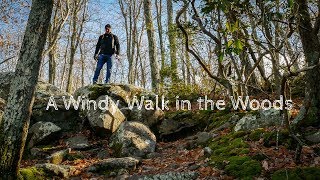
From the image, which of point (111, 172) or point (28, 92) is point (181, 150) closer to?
point (111, 172)

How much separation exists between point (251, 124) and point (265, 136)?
1390 mm

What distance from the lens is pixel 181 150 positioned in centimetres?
846

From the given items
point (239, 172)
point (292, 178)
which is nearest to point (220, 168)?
point (239, 172)

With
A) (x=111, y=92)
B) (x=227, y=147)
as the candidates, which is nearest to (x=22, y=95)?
(x=227, y=147)

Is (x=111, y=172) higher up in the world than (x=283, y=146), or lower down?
lower down

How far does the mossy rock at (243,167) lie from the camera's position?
5.54 metres

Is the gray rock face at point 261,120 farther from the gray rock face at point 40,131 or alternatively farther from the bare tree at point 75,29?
the bare tree at point 75,29

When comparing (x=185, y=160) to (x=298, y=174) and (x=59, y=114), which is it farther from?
(x=59, y=114)

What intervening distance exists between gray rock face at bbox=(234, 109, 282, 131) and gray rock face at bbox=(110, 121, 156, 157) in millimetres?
2336

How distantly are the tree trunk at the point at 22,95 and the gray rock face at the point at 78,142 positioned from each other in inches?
126

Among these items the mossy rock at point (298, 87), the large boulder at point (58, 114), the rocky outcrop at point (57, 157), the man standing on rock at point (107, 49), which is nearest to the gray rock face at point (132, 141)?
the rocky outcrop at point (57, 157)

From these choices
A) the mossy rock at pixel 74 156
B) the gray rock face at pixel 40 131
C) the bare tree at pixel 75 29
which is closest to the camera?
the mossy rock at pixel 74 156

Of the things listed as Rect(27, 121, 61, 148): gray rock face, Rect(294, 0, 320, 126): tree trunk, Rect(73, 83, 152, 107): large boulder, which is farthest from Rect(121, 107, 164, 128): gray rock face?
Rect(294, 0, 320, 126): tree trunk

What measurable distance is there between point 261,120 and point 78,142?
5.17 metres
